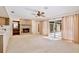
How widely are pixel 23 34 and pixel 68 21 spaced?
3641 millimetres

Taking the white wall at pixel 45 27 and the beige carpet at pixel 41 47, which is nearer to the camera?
the beige carpet at pixel 41 47

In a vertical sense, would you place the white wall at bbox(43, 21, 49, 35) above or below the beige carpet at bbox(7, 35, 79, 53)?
above

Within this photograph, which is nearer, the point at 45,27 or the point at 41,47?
the point at 41,47

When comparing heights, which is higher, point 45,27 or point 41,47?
point 45,27

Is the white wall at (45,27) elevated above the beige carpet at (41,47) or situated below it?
above

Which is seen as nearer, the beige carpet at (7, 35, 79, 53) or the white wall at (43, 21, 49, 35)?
the beige carpet at (7, 35, 79, 53)
